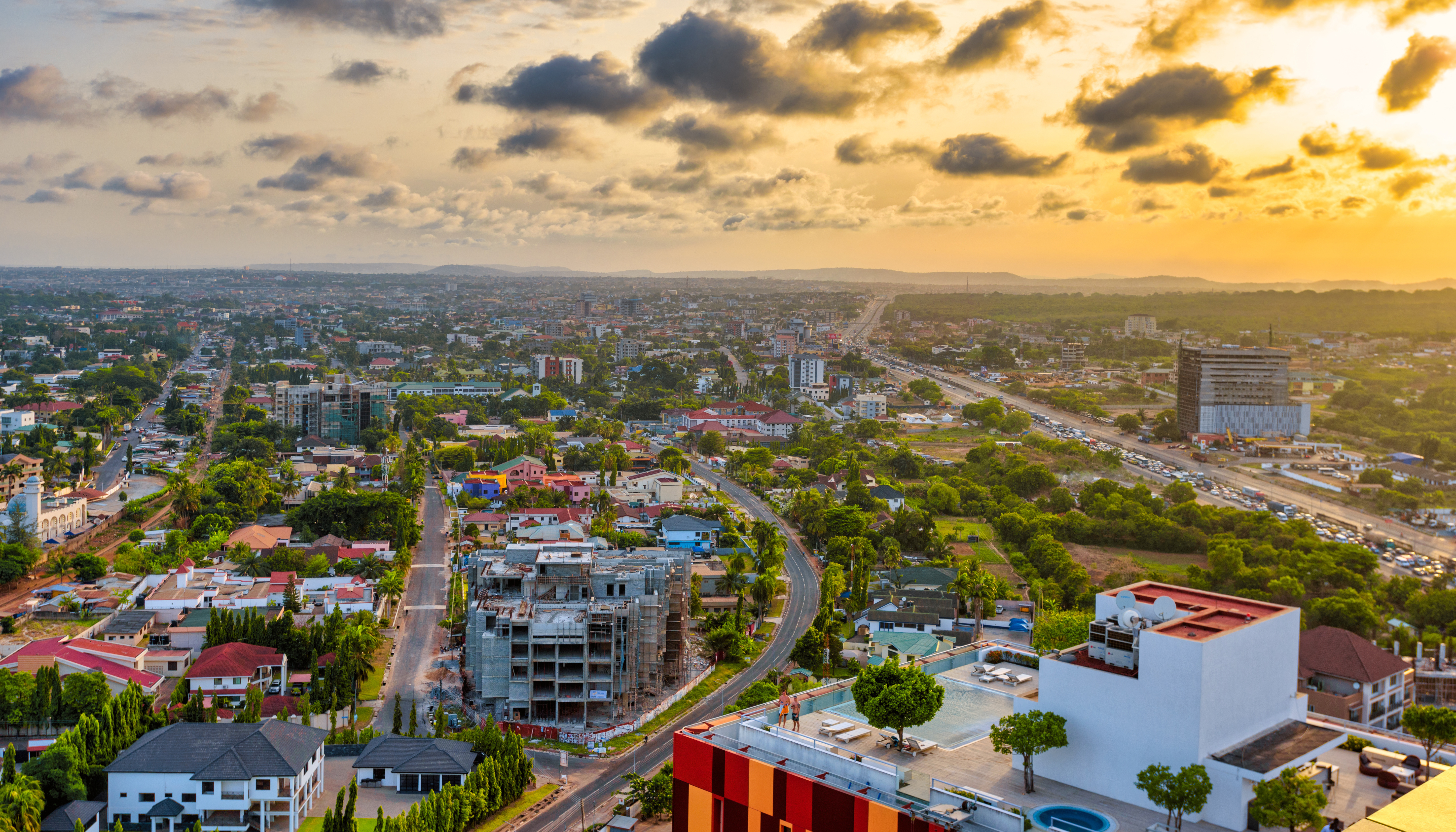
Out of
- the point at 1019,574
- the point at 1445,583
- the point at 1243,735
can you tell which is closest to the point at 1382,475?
the point at 1445,583

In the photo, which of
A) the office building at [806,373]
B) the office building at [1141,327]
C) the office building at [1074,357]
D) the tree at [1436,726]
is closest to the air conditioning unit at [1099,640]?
the tree at [1436,726]

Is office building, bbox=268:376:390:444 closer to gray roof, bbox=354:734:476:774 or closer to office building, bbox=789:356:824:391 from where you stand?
office building, bbox=789:356:824:391

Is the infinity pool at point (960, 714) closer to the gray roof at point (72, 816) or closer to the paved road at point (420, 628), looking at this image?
the gray roof at point (72, 816)

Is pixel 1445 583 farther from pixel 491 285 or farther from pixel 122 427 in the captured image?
pixel 491 285

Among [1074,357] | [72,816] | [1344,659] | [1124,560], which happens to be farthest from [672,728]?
[1074,357]

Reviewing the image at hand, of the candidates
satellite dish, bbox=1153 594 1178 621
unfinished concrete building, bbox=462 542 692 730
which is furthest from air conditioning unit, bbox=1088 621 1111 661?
unfinished concrete building, bbox=462 542 692 730

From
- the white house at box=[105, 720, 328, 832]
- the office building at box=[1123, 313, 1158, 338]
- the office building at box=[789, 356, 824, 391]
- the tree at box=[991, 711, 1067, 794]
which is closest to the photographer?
the tree at box=[991, 711, 1067, 794]
